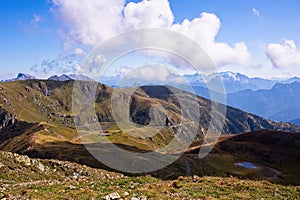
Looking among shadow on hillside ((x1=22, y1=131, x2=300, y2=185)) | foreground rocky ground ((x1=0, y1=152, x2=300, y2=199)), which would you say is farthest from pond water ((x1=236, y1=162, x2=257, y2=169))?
foreground rocky ground ((x1=0, y1=152, x2=300, y2=199))

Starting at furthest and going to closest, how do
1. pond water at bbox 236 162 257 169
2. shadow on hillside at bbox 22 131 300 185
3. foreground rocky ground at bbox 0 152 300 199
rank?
1. pond water at bbox 236 162 257 169
2. shadow on hillside at bbox 22 131 300 185
3. foreground rocky ground at bbox 0 152 300 199

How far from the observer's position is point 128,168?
9269cm

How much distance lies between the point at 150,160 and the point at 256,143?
255ft

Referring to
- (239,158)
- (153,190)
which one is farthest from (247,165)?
(153,190)

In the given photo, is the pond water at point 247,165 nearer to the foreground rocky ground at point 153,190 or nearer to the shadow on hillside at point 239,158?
the shadow on hillside at point 239,158

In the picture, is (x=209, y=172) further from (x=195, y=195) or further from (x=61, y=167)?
(x=195, y=195)

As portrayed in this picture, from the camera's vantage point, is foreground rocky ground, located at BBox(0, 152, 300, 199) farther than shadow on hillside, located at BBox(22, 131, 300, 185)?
No

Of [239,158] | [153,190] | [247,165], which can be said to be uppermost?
[153,190]

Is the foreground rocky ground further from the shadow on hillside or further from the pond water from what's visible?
the pond water

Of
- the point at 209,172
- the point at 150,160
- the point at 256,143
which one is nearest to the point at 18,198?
the point at 150,160

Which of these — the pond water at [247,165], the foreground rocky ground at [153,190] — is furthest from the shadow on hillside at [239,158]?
the foreground rocky ground at [153,190]

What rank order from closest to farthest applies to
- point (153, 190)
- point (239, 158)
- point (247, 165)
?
point (153, 190)
point (247, 165)
point (239, 158)

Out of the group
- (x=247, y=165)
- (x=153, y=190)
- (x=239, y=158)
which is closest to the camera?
(x=153, y=190)

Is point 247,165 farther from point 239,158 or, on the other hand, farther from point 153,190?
point 153,190
